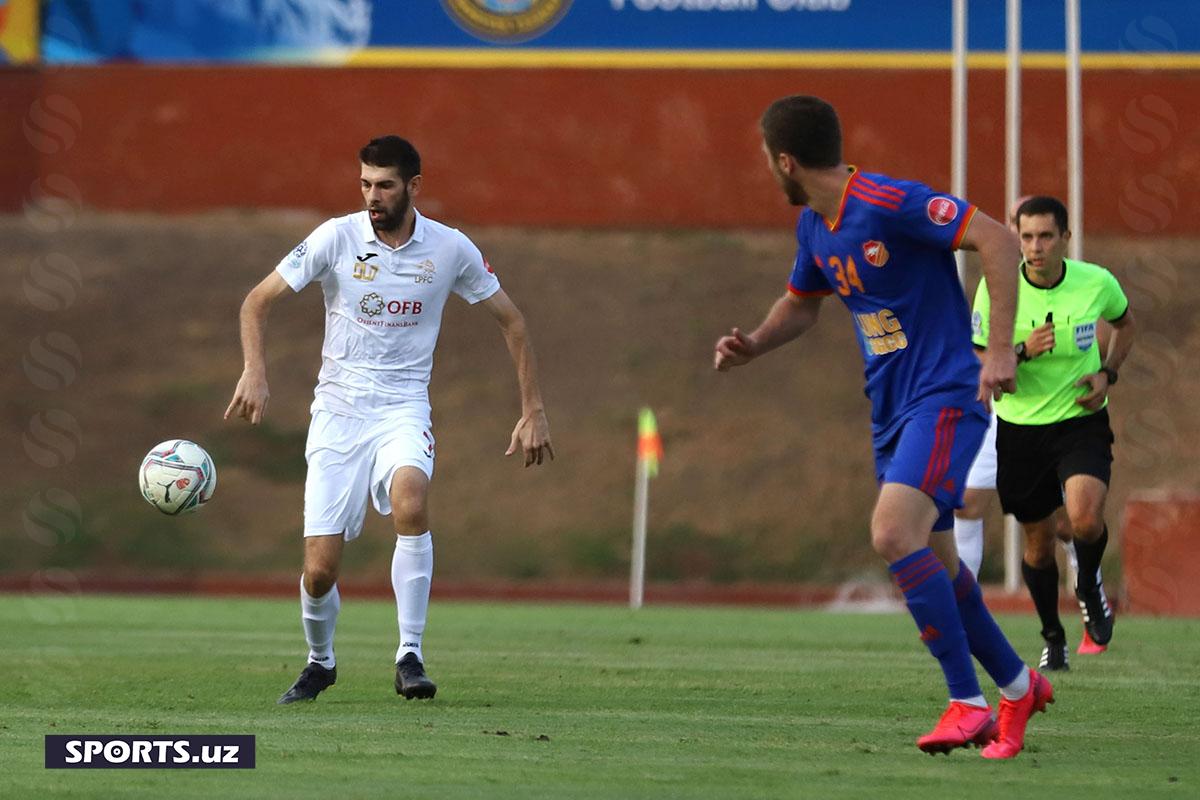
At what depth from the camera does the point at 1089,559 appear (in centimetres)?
1116

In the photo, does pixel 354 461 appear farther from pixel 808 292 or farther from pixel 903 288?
pixel 903 288

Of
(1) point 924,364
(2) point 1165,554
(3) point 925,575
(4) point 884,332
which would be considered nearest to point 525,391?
(4) point 884,332

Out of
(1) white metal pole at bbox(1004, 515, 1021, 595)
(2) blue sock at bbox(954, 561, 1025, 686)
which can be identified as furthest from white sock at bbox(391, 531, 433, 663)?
(1) white metal pole at bbox(1004, 515, 1021, 595)

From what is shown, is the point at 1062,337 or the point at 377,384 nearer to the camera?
the point at 377,384

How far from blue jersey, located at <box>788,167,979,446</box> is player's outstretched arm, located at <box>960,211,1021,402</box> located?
2.6 inches

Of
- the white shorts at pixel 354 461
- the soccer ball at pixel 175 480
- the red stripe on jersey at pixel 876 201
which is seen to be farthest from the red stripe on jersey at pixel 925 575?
the soccer ball at pixel 175 480

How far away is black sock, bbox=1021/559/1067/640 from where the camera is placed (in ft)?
34.7

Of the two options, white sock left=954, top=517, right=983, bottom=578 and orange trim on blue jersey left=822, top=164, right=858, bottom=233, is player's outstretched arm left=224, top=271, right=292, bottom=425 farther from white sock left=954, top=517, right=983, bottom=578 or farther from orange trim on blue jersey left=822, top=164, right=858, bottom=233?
white sock left=954, top=517, right=983, bottom=578

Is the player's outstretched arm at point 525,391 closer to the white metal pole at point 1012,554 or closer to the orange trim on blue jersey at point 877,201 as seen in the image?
the orange trim on blue jersey at point 877,201

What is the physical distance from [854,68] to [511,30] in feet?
18.0

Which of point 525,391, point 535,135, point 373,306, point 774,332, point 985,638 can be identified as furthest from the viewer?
point 535,135

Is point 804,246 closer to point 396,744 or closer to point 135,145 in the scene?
point 396,744

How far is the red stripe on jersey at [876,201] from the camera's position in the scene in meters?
6.83

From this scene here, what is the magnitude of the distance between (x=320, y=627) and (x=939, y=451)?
3.13 meters
